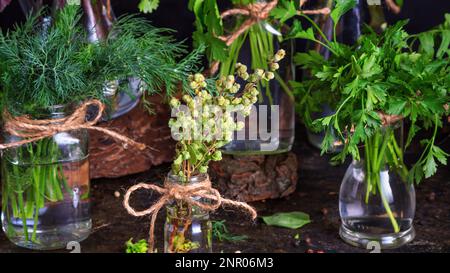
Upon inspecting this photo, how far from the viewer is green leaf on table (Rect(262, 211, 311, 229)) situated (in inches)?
51.5

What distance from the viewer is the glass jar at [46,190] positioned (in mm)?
1193

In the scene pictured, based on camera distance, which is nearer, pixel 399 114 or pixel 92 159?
pixel 399 114

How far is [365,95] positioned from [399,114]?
0.08 meters

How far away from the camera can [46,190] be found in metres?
1.21

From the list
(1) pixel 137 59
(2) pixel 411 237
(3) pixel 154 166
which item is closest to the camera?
(1) pixel 137 59

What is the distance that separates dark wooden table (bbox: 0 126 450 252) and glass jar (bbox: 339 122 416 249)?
0.03 meters

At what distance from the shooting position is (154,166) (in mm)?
1551

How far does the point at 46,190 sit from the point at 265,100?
0.43m

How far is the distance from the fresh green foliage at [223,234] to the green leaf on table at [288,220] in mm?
63

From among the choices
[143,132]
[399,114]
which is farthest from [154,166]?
[399,114]

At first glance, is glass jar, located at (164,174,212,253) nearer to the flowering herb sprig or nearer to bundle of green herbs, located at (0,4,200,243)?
the flowering herb sprig

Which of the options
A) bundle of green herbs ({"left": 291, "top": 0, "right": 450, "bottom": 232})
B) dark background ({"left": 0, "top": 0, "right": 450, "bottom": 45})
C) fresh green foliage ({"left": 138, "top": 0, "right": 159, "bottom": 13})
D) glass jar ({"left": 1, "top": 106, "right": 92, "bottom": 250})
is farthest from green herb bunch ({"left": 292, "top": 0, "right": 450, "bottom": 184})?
dark background ({"left": 0, "top": 0, "right": 450, "bottom": 45})

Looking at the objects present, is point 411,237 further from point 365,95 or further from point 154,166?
point 154,166
